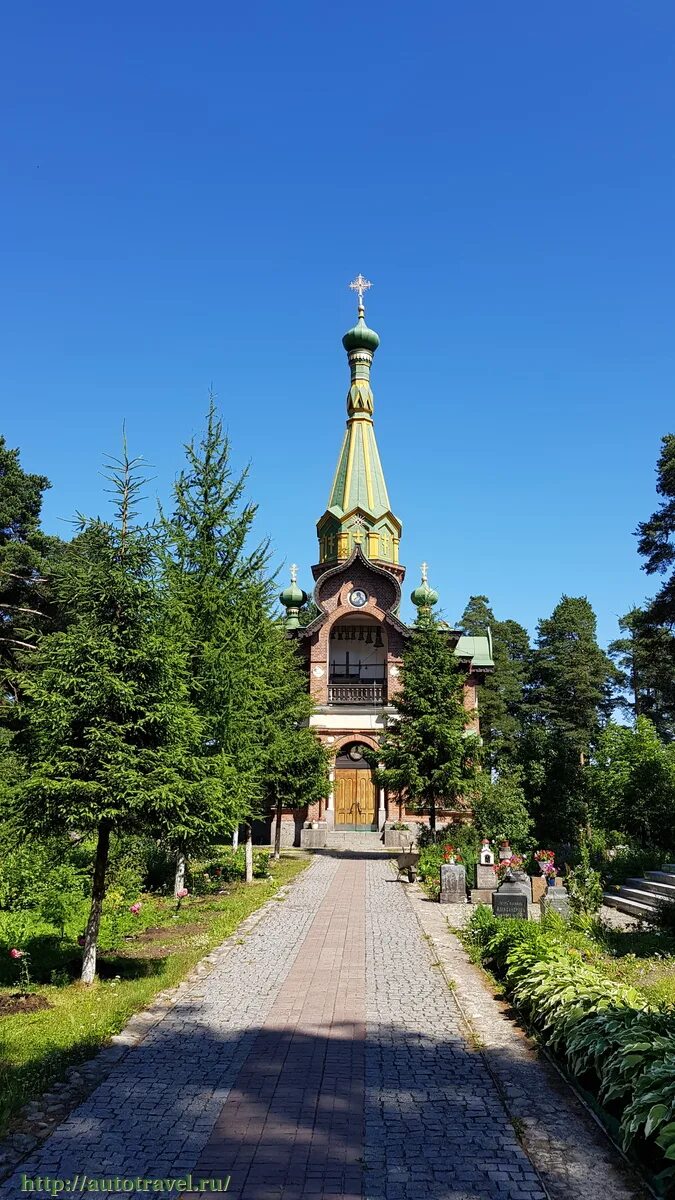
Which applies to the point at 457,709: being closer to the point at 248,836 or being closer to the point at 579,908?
the point at 248,836

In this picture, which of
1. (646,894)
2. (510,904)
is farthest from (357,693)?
(510,904)

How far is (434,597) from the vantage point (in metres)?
39.9

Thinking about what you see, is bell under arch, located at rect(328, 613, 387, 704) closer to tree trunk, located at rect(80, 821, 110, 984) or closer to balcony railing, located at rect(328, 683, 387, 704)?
balcony railing, located at rect(328, 683, 387, 704)

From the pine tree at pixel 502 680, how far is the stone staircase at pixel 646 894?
77.0ft

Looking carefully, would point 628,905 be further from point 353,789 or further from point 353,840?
point 353,789

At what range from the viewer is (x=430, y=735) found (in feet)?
79.5

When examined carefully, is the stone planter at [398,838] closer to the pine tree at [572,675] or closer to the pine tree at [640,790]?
the pine tree at [640,790]

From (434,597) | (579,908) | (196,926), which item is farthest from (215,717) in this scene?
(434,597)

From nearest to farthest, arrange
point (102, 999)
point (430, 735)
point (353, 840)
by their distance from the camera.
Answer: point (102, 999) < point (430, 735) < point (353, 840)

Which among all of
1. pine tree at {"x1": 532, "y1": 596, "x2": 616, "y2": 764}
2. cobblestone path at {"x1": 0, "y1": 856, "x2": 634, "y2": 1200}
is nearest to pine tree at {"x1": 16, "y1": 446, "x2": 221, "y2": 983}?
cobblestone path at {"x1": 0, "y1": 856, "x2": 634, "y2": 1200}

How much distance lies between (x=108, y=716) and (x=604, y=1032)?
20.2 ft

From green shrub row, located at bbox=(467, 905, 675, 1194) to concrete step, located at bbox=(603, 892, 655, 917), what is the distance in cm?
566

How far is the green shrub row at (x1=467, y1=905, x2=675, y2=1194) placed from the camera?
A: 494 cm

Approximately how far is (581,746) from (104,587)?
38559 mm
